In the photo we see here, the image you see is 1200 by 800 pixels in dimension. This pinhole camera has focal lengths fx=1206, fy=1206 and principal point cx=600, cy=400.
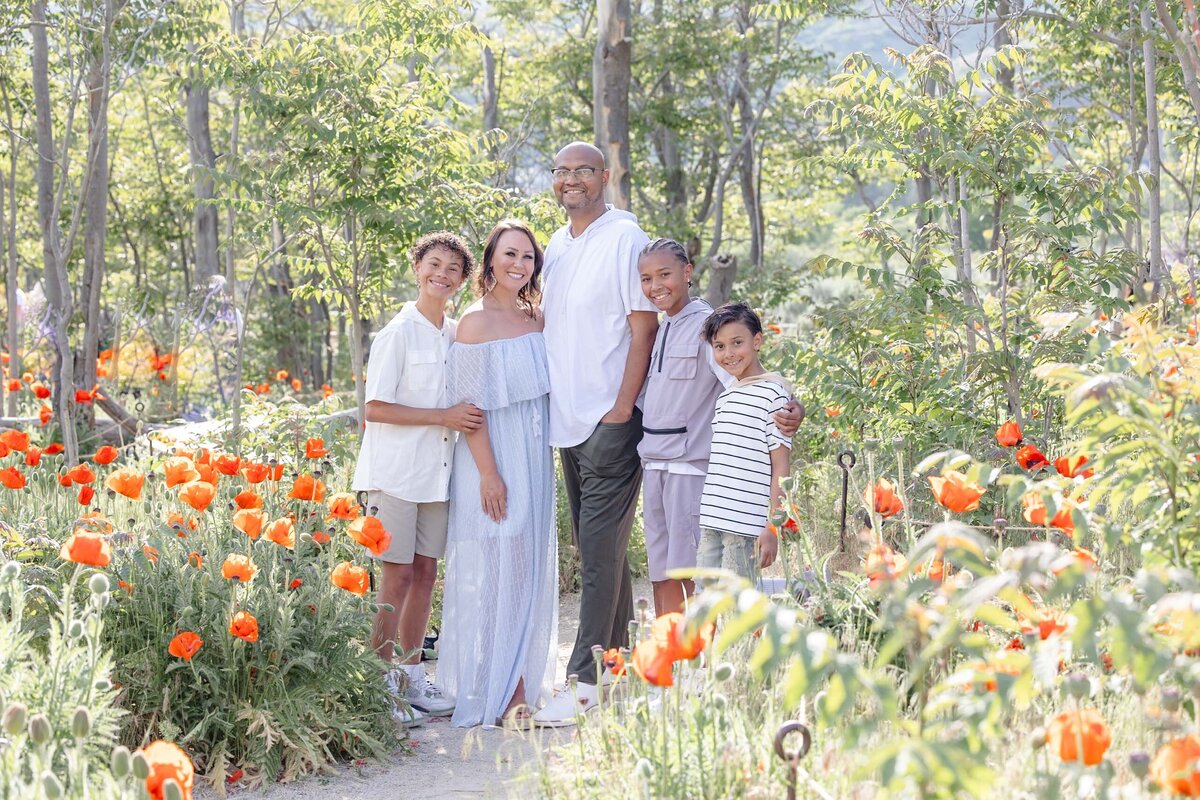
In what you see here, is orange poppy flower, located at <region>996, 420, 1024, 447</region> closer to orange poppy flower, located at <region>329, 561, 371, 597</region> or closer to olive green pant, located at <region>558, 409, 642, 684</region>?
olive green pant, located at <region>558, 409, 642, 684</region>

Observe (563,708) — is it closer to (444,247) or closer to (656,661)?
(444,247)

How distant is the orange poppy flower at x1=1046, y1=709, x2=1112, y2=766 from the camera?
1905mm

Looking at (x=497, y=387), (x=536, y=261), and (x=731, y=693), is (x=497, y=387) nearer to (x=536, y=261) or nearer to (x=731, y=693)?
(x=536, y=261)

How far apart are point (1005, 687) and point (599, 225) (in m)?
2.96

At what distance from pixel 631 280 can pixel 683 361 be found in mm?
353

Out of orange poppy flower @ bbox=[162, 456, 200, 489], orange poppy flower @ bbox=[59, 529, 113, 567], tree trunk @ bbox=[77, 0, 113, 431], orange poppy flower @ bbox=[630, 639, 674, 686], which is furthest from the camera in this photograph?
tree trunk @ bbox=[77, 0, 113, 431]

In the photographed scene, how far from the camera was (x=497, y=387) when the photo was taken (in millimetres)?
4555

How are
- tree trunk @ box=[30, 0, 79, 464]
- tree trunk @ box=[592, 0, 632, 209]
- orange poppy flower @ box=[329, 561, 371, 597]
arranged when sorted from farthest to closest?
1. tree trunk @ box=[592, 0, 632, 209]
2. tree trunk @ box=[30, 0, 79, 464]
3. orange poppy flower @ box=[329, 561, 371, 597]

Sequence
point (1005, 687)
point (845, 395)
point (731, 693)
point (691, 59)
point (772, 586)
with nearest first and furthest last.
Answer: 1. point (1005, 687)
2. point (731, 693)
3. point (772, 586)
4. point (845, 395)
5. point (691, 59)

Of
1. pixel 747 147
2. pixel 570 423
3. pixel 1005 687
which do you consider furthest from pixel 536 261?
pixel 747 147

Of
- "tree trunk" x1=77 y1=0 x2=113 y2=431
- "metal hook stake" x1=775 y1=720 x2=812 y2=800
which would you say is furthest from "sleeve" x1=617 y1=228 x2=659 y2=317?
"tree trunk" x1=77 y1=0 x2=113 y2=431

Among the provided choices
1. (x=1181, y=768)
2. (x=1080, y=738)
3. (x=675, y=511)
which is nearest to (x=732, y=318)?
(x=675, y=511)

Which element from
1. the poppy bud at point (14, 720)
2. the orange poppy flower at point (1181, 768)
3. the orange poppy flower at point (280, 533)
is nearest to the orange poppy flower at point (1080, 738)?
the orange poppy flower at point (1181, 768)

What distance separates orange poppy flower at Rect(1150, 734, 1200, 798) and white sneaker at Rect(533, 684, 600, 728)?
106 inches
